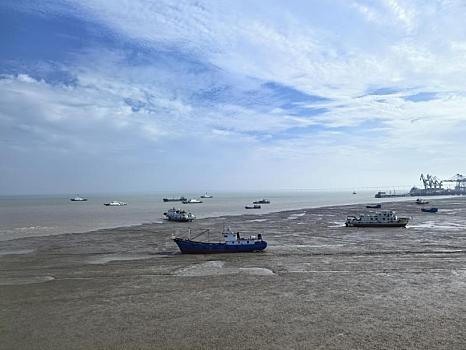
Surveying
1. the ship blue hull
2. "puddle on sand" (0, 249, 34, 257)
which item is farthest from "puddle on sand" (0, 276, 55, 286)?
"puddle on sand" (0, 249, 34, 257)

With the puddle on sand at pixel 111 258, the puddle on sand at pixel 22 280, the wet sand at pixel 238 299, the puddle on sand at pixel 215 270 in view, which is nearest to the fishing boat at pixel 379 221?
the wet sand at pixel 238 299

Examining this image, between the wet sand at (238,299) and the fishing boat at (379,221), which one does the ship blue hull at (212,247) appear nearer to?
the wet sand at (238,299)

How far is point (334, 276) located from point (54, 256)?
3051cm

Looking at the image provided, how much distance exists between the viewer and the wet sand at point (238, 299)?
1962 centimetres

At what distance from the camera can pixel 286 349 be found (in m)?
18.1

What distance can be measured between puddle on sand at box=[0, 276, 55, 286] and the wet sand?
0.13 metres

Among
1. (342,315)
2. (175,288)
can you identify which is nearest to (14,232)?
(175,288)

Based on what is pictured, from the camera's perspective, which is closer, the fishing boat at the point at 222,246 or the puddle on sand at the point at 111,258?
the puddle on sand at the point at 111,258

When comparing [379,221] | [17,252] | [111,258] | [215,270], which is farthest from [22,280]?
[379,221]

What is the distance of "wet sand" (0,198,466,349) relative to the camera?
64.4ft

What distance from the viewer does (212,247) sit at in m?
46.2

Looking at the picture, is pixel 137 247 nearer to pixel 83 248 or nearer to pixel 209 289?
pixel 83 248

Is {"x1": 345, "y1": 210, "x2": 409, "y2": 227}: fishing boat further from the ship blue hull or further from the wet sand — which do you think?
the ship blue hull

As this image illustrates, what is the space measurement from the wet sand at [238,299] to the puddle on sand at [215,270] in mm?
92
